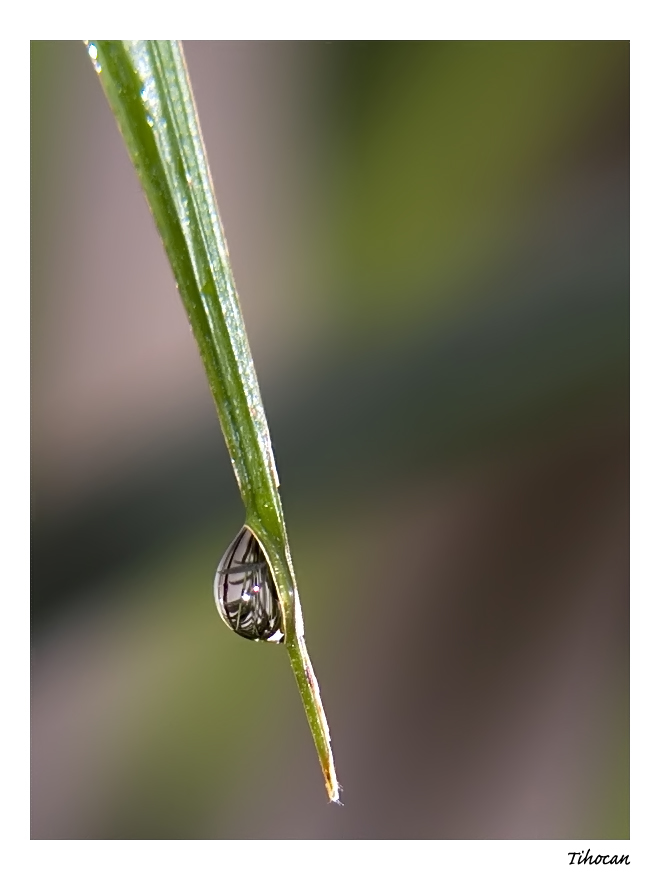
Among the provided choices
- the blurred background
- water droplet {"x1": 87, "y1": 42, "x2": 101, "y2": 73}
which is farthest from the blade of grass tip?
the blurred background

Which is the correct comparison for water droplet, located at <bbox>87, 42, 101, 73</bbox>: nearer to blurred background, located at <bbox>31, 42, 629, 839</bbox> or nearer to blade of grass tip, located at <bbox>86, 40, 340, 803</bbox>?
blade of grass tip, located at <bbox>86, 40, 340, 803</bbox>

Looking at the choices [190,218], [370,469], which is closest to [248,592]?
[190,218]

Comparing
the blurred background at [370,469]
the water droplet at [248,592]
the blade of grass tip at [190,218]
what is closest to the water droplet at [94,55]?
the blade of grass tip at [190,218]

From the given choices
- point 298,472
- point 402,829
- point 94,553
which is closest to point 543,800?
point 402,829

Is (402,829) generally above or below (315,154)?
below

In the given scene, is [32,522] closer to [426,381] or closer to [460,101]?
[426,381]

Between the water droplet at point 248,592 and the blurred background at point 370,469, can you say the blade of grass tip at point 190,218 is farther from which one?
the blurred background at point 370,469
